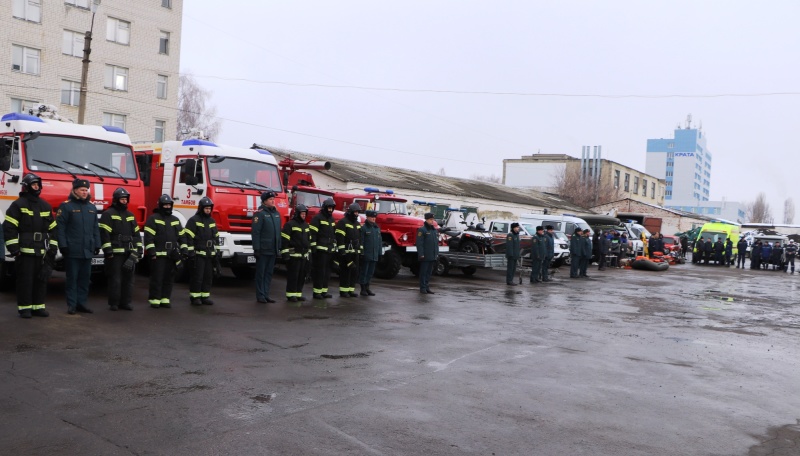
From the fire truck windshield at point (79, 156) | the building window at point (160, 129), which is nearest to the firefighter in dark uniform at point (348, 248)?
the fire truck windshield at point (79, 156)

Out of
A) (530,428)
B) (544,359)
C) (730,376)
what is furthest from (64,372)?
(730,376)

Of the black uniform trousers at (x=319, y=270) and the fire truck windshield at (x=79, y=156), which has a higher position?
the fire truck windshield at (x=79, y=156)

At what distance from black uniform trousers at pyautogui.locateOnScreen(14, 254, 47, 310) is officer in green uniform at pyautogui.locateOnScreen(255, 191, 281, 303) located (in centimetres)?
382

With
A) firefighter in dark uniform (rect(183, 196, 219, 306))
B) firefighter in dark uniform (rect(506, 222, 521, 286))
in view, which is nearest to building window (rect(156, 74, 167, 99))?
firefighter in dark uniform (rect(506, 222, 521, 286))

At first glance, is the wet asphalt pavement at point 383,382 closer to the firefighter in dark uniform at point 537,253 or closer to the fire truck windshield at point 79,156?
the fire truck windshield at point 79,156

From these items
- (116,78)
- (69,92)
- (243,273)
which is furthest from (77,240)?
(116,78)

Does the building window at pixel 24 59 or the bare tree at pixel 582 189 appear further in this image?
the bare tree at pixel 582 189

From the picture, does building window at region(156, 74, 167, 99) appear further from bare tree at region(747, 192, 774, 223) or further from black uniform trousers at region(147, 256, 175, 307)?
bare tree at region(747, 192, 774, 223)

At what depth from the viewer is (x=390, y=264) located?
62.1ft

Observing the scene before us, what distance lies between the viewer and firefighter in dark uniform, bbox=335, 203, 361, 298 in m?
14.1

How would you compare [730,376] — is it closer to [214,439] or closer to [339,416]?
[339,416]

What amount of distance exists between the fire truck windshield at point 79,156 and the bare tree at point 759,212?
578 ft

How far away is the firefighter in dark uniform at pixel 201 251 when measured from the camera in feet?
38.6

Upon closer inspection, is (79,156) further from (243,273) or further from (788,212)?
(788,212)
